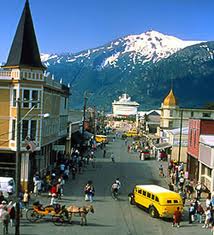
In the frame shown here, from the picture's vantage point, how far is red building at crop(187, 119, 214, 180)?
4953cm

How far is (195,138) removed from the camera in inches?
2016

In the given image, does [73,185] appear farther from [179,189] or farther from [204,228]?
[204,228]

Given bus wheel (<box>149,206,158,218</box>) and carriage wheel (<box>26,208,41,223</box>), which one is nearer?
carriage wheel (<box>26,208,41,223</box>)

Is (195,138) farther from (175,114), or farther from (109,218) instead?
(175,114)

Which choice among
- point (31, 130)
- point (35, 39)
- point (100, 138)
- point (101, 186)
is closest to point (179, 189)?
point (101, 186)

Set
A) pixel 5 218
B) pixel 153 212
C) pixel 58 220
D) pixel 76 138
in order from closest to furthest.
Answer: pixel 5 218, pixel 58 220, pixel 153 212, pixel 76 138

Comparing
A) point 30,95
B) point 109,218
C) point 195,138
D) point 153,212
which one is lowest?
point 109,218

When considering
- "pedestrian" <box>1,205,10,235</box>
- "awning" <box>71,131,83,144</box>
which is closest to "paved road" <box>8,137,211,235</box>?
"pedestrian" <box>1,205,10,235</box>

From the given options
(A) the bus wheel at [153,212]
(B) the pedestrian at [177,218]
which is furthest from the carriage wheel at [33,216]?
(B) the pedestrian at [177,218]

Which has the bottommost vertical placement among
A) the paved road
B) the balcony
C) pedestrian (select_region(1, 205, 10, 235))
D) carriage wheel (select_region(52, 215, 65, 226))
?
the paved road

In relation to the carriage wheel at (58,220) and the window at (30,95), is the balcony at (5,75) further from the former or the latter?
the carriage wheel at (58,220)

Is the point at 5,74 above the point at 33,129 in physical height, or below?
above

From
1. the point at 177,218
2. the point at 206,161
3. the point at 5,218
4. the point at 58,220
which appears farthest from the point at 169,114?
the point at 5,218

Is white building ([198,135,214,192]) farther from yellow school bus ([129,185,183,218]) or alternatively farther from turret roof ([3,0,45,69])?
turret roof ([3,0,45,69])
